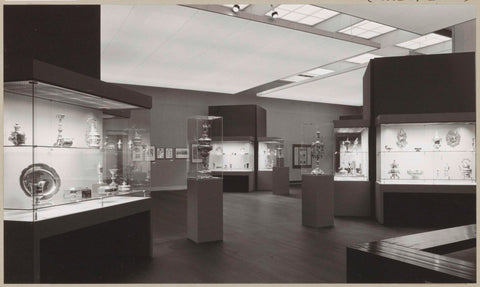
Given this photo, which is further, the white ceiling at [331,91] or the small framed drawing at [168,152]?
the small framed drawing at [168,152]

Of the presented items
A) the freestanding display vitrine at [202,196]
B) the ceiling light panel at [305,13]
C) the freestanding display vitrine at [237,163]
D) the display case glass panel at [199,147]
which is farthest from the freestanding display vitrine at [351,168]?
the freestanding display vitrine at [237,163]

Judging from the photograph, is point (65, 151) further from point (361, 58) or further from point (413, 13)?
point (361, 58)

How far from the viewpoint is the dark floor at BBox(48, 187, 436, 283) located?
4180 mm

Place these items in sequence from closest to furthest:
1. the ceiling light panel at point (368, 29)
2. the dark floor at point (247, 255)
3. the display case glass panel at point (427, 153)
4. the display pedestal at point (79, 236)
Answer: the display pedestal at point (79, 236), the dark floor at point (247, 255), the display case glass panel at point (427, 153), the ceiling light panel at point (368, 29)

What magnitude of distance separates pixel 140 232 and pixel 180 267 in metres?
0.81

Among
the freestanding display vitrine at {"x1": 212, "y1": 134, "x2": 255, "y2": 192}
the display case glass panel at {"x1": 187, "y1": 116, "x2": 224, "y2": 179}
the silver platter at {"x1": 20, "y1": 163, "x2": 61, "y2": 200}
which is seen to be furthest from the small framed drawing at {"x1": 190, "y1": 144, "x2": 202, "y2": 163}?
the freestanding display vitrine at {"x1": 212, "y1": 134, "x2": 255, "y2": 192}

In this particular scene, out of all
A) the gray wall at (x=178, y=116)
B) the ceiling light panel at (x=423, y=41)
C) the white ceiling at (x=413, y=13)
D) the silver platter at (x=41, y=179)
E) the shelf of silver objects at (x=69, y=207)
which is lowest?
the shelf of silver objects at (x=69, y=207)

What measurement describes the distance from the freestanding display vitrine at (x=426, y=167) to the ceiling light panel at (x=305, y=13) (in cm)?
352

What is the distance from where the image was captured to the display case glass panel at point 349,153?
840 centimetres

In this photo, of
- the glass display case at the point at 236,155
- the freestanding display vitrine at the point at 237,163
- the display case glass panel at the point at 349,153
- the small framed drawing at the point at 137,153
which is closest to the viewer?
the small framed drawing at the point at 137,153

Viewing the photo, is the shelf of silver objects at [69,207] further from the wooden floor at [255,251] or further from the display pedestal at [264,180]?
the display pedestal at [264,180]

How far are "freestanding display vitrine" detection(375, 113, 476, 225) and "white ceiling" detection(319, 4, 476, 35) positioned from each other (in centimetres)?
223

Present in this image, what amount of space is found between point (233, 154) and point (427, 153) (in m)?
8.33

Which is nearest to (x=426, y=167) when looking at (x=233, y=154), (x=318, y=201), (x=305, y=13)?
(x=318, y=201)
